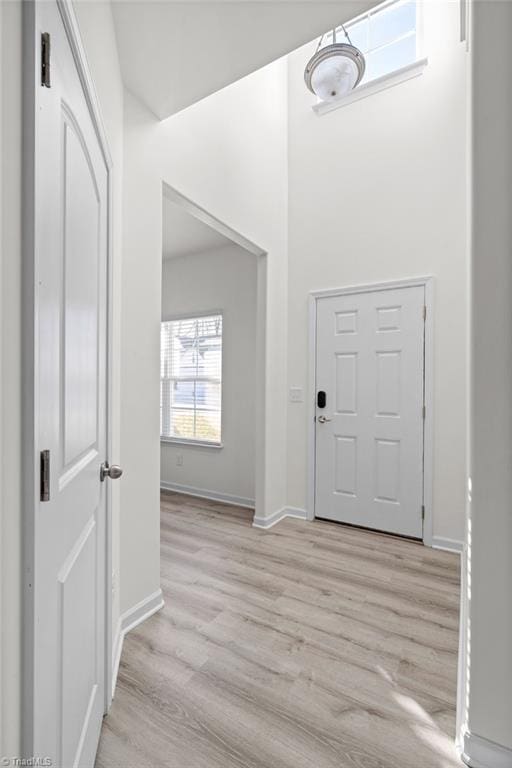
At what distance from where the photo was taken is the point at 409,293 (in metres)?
3.01

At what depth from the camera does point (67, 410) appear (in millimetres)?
855

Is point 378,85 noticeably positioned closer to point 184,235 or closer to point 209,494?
point 184,235

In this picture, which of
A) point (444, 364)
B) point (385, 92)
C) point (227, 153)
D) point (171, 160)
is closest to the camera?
point (171, 160)

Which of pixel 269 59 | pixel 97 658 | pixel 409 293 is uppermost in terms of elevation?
pixel 269 59

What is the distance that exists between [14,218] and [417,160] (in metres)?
3.30

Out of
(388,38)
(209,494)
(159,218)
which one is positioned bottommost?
(209,494)

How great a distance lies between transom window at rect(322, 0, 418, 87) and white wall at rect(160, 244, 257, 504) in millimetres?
1908

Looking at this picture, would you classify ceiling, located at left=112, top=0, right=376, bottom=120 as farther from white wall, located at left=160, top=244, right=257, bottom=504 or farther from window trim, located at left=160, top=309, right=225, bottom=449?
window trim, located at left=160, top=309, right=225, bottom=449

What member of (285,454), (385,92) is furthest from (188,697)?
(385,92)

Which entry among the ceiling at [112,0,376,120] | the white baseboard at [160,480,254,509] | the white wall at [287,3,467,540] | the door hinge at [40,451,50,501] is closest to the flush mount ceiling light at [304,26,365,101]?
the white wall at [287,3,467,540]

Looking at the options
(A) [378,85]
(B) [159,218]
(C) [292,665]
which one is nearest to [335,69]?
(A) [378,85]

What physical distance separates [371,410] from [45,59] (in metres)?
2.95

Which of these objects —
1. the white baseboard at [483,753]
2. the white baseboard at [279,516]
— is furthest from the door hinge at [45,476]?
the white baseboard at [279,516]

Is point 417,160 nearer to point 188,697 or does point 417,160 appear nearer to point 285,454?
point 285,454
